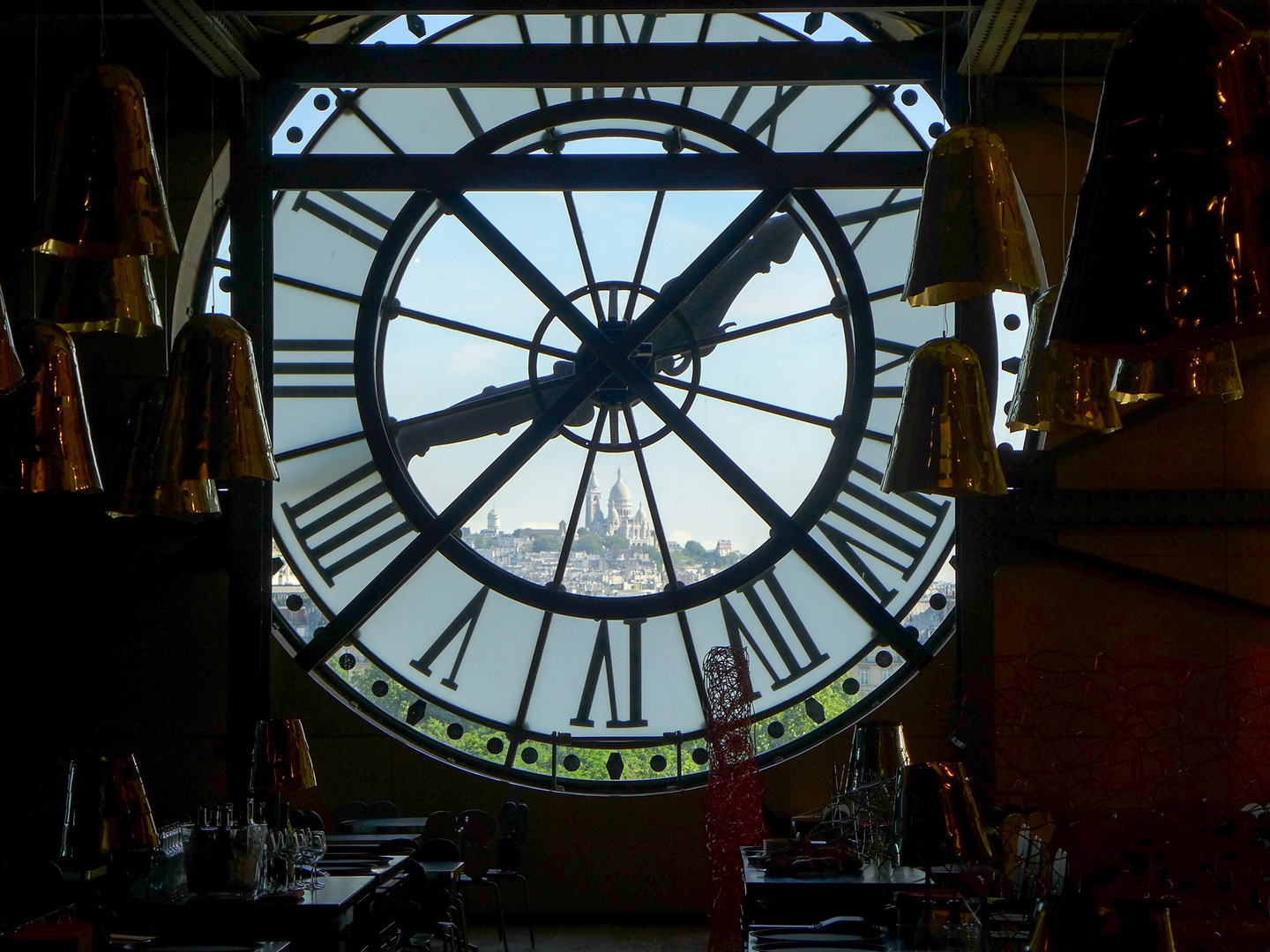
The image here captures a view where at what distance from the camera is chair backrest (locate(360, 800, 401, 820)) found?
5641 mm

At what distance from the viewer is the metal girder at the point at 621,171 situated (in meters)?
5.38

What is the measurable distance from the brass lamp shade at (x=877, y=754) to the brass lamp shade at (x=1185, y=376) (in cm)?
206

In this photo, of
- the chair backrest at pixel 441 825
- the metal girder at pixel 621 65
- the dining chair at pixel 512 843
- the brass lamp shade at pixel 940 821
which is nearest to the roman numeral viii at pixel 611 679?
the dining chair at pixel 512 843

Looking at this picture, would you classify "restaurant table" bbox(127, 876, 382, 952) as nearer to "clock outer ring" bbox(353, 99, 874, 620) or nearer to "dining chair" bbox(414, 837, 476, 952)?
"dining chair" bbox(414, 837, 476, 952)

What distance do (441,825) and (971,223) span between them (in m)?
3.84

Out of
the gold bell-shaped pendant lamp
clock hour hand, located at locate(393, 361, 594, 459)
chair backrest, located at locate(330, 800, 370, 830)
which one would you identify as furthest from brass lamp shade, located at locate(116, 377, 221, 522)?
chair backrest, located at locate(330, 800, 370, 830)

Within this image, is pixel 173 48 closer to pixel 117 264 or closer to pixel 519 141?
pixel 519 141

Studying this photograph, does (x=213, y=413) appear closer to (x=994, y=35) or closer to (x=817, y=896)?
(x=817, y=896)

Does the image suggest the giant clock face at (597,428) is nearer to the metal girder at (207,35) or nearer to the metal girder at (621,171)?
the metal girder at (621,171)

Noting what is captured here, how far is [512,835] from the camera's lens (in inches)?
208

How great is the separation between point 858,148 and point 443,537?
8.60ft

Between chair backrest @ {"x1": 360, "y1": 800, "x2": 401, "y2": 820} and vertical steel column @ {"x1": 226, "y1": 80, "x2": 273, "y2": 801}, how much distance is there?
55cm

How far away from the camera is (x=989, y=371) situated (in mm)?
5488

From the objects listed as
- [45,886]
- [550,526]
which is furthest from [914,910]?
[45,886]
